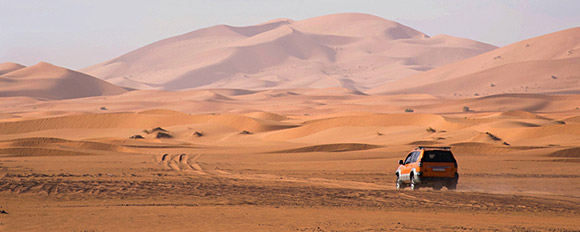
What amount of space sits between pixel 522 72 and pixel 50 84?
4158 inches

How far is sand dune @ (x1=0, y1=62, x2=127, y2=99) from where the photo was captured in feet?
533

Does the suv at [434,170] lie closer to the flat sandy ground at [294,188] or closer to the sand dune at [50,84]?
the flat sandy ground at [294,188]

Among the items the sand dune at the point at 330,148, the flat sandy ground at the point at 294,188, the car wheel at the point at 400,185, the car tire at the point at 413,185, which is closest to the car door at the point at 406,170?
the car wheel at the point at 400,185

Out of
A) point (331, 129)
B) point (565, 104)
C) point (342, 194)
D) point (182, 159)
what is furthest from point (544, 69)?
point (342, 194)

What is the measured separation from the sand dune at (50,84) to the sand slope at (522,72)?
7546 cm

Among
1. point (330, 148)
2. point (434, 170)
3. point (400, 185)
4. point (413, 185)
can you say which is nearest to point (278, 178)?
point (400, 185)

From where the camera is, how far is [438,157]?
807 inches

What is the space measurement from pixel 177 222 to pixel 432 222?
181 inches

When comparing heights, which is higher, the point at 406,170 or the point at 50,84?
the point at 50,84

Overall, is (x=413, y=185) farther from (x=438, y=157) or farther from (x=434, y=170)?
(x=438, y=157)

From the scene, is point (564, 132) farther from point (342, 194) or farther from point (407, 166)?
point (342, 194)

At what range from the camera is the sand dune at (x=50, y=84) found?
16250cm

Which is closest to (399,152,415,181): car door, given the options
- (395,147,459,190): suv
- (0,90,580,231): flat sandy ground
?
(395,147,459,190): suv

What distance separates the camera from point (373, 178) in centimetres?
2536
